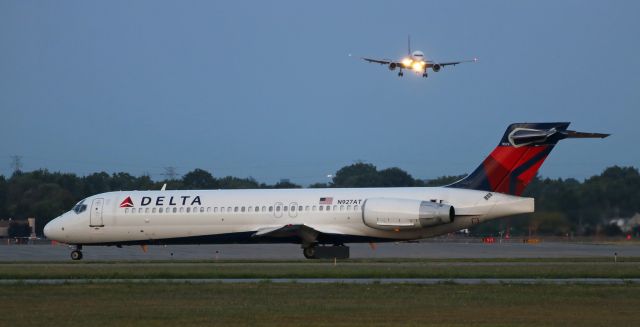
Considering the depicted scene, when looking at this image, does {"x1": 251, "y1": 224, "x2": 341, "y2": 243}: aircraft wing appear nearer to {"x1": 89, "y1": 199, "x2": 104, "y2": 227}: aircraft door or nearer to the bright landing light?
{"x1": 89, "y1": 199, "x2": 104, "y2": 227}: aircraft door

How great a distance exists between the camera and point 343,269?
35.8 meters

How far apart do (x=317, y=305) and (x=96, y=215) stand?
2734 centimetres

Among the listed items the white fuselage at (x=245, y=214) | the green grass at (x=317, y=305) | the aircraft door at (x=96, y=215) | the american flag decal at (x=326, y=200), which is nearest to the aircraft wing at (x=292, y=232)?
the white fuselage at (x=245, y=214)

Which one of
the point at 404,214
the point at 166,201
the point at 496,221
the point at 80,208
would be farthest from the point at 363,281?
the point at 496,221

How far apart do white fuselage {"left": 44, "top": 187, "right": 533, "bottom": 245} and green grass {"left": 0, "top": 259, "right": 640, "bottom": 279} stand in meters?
3.20

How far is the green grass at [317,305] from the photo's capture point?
20.5m

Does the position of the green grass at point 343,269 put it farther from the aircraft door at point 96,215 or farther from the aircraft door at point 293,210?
the aircraft door at point 96,215

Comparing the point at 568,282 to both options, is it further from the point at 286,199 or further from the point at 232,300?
the point at 286,199

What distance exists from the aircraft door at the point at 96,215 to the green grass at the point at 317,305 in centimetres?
1966

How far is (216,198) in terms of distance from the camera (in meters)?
47.4

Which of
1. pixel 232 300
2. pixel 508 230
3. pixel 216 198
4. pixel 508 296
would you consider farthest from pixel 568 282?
pixel 508 230

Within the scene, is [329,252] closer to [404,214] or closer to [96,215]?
[404,214]

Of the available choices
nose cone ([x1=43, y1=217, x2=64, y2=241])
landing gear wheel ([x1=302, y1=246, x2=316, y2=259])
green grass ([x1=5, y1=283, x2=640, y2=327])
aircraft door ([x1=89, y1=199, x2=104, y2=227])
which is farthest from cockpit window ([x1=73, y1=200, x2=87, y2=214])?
green grass ([x1=5, y1=283, x2=640, y2=327])

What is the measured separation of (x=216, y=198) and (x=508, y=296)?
945 inches
